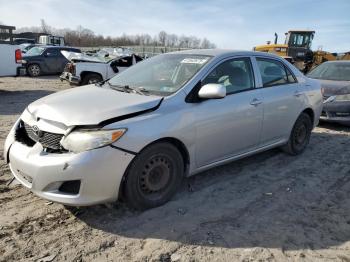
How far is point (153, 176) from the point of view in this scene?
3.76 m

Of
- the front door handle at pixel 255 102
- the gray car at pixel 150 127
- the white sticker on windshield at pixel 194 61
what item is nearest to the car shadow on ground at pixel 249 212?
the gray car at pixel 150 127

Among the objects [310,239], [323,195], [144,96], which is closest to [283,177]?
[323,195]

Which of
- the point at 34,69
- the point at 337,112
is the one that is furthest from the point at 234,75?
the point at 34,69

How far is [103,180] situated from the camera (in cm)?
329

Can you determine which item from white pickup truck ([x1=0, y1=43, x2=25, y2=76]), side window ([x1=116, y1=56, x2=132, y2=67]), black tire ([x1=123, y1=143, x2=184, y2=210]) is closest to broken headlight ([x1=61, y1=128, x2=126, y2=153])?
black tire ([x1=123, y1=143, x2=184, y2=210])

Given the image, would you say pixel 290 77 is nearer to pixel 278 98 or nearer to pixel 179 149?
pixel 278 98

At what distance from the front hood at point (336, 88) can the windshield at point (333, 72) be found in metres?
0.50

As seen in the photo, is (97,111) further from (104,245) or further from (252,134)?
(252,134)

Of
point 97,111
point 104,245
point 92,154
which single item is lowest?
point 104,245

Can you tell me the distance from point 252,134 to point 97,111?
7.17ft

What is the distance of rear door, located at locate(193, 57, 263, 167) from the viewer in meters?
4.07

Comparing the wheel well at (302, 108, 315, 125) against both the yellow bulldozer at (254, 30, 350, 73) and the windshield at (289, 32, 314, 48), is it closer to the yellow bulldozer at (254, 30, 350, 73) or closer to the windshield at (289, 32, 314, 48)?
the yellow bulldozer at (254, 30, 350, 73)

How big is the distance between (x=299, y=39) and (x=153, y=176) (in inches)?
775

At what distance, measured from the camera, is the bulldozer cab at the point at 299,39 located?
68.5ft
